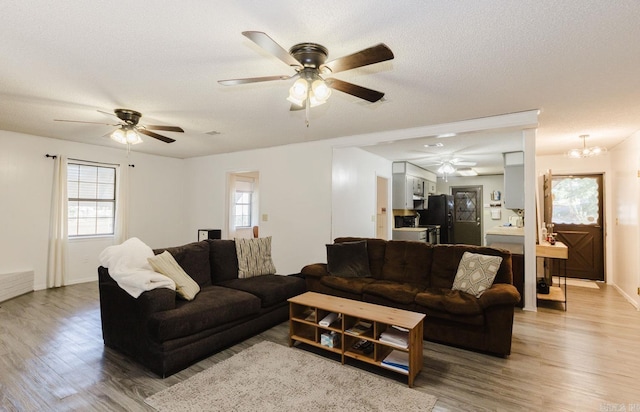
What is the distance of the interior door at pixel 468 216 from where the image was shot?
28.3 ft

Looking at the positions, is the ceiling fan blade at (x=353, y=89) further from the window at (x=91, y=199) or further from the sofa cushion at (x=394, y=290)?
the window at (x=91, y=199)

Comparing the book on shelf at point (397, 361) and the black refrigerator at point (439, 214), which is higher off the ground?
the black refrigerator at point (439, 214)

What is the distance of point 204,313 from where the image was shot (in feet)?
8.77

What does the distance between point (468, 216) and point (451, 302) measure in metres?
6.67

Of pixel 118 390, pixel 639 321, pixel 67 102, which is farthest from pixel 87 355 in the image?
pixel 639 321

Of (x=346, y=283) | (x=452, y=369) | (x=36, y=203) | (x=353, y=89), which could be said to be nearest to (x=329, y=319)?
(x=346, y=283)

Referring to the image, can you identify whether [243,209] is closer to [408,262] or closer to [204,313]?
[408,262]

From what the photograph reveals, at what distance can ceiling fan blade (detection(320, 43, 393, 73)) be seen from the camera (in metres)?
1.68

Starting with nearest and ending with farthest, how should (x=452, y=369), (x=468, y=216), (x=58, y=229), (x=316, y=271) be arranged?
(x=452, y=369) < (x=316, y=271) < (x=58, y=229) < (x=468, y=216)

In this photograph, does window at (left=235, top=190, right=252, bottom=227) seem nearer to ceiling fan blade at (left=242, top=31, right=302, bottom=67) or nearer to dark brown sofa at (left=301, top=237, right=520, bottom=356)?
dark brown sofa at (left=301, top=237, right=520, bottom=356)

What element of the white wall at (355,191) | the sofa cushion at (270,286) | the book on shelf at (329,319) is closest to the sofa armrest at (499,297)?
the book on shelf at (329,319)

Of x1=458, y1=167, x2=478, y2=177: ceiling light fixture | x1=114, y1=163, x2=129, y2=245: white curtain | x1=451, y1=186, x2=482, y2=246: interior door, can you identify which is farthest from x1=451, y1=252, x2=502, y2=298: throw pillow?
x1=114, y1=163, x2=129, y2=245: white curtain

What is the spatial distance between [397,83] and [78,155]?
5772 mm

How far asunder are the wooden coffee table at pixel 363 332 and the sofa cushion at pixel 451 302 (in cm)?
43
